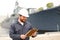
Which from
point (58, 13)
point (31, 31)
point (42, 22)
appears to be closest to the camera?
point (31, 31)

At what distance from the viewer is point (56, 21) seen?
16000 millimetres

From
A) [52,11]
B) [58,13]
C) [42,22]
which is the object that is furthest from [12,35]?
[42,22]

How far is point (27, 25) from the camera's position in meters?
4.60

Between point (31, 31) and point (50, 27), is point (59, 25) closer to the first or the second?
point (50, 27)

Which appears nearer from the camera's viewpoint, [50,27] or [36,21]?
[50,27]

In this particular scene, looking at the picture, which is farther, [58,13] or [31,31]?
[58,13]

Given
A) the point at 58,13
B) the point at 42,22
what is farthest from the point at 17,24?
the point at 42,22

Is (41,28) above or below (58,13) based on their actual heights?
below

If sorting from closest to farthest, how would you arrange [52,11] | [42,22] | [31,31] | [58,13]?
[31,31]
[58,13]
[52,11]
[42,22]

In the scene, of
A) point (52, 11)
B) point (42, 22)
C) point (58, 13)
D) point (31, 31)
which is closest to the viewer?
point (31, 31)

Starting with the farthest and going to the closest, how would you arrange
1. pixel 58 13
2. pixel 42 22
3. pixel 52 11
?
pixel 42 22 → pixel 52 11 → pixel 58 13

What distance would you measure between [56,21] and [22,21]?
11.7 m

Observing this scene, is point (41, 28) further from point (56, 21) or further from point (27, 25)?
point (27, 25)

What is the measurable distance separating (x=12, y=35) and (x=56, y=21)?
1165 cm
